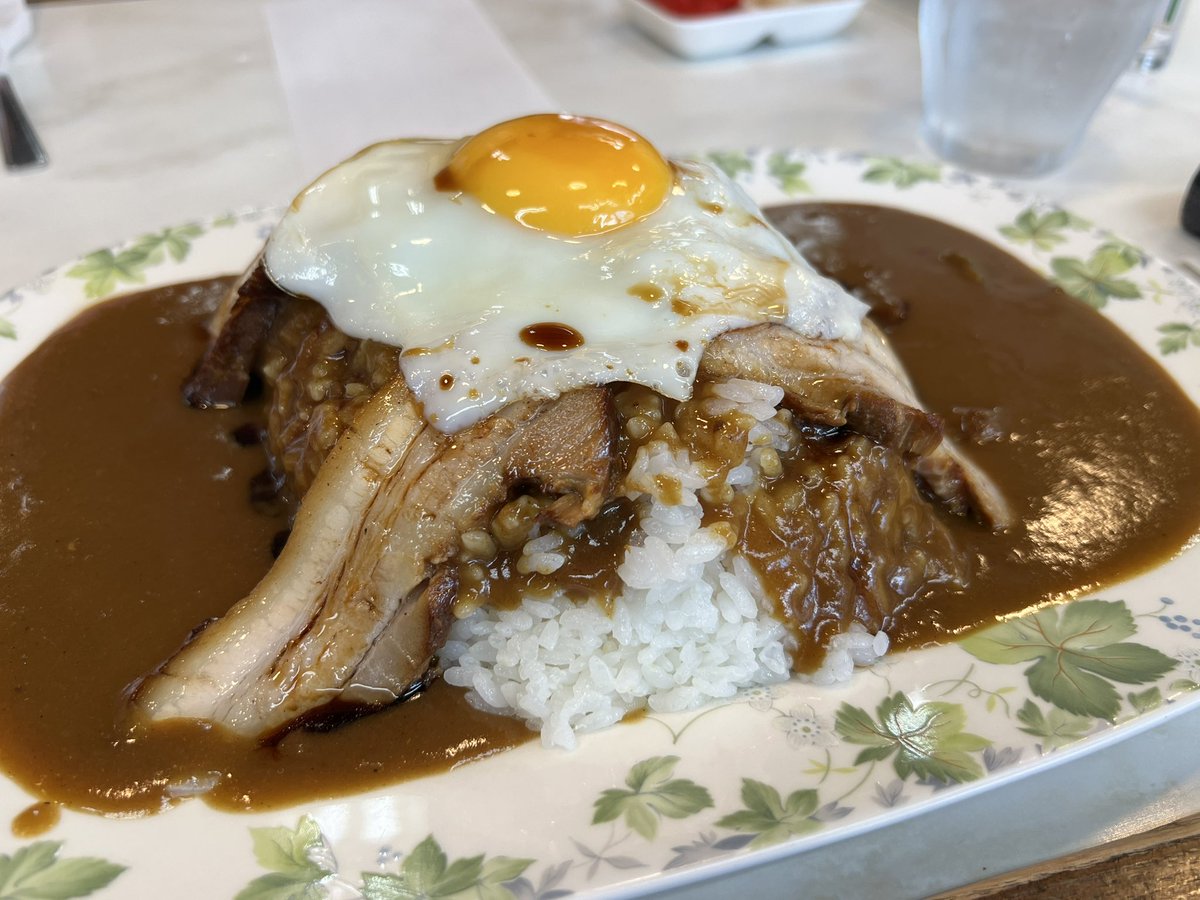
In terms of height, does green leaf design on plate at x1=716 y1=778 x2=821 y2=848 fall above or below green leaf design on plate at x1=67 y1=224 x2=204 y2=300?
above

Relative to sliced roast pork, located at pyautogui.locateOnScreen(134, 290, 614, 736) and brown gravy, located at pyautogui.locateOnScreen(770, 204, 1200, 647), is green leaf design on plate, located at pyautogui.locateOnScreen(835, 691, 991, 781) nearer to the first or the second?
brown gravy, located at pyautogui.locateOnScreen(770, 204, 1200, 647)

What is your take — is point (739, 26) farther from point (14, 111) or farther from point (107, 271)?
point (14, 111)

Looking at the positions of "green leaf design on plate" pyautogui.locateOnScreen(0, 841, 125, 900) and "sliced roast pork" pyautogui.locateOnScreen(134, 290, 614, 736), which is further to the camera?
"sliced roast pork" pyautogui.locateOnScreen(134, 290, 614, 736)

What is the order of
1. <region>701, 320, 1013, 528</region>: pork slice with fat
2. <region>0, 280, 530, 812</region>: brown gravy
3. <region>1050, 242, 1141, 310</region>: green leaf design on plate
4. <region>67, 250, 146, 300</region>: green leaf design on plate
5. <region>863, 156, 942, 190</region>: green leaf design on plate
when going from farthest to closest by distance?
<region>863, 156, 942, 190</region>: green leaf design on plate < <region>67, 250, 146, 300</region>: green leaf design on plate < <region>1050, 242, 1141, 310</region>: green leaf design on plate < <region>701, 320, 1013, 528</region>: pork slice with fat < <region>0, 280, 530, 812</region>: brown gravy

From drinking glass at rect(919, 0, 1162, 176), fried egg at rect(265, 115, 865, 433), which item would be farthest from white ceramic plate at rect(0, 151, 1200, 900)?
drinking glass at rect(919, 0, 1162, 176)

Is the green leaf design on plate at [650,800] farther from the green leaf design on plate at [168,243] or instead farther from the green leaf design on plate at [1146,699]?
the green leaf design on plate at [168,243]

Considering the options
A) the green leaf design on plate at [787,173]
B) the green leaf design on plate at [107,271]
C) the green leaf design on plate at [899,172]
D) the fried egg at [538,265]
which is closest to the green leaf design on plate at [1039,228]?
the green leaf design on plate at [899,172]

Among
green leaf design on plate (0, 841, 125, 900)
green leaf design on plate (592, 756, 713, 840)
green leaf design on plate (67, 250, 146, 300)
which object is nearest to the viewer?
green leaf design on plate (0, 841, 125, 900)

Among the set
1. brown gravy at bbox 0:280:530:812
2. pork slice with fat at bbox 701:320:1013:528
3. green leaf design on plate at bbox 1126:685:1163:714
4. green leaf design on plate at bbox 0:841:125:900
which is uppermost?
pork slice with fat at bbox 701:320:1013:528
